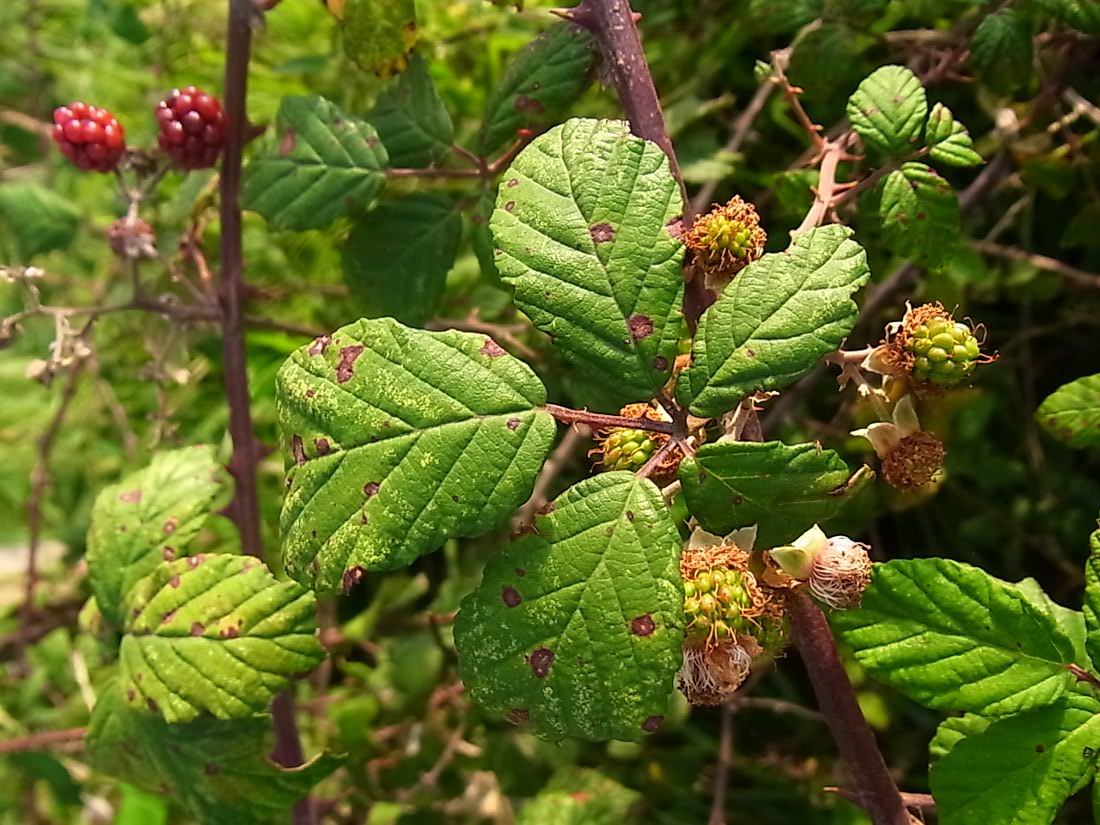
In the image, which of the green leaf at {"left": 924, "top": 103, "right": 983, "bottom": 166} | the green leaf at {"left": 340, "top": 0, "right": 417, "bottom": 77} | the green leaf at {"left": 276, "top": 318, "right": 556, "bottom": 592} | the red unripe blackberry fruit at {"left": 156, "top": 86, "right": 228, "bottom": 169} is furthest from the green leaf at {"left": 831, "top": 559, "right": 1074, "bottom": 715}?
the red unripe blackberry fruit at {"left": 156, "top": 86, "right": 228, "bottom": 169}

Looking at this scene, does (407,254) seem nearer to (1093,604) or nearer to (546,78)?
(546,78)

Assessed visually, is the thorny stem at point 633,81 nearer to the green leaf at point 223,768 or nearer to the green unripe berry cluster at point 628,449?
the green unripe berry cluster at point 628,449

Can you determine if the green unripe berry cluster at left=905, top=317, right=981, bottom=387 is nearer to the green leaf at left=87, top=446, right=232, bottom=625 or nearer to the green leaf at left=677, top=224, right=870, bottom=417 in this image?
the green leaf at left=677, top=224, right=870, bottom=417

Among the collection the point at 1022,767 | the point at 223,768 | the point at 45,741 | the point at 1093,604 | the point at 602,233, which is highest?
the point at 602,233

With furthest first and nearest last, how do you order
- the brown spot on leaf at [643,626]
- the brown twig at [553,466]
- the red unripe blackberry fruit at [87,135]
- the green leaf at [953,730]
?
the brown twig at [553,466]
the red unripe blackberry fruit at [87,135]
the green leaf at [953,730]
the brown spot on leaf at [643,626]

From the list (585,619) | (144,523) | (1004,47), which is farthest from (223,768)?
(1004,47)

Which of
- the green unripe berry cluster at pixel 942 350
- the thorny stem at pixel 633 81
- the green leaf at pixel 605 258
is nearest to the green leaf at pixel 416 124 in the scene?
the thorny stem at pixel 633 81
